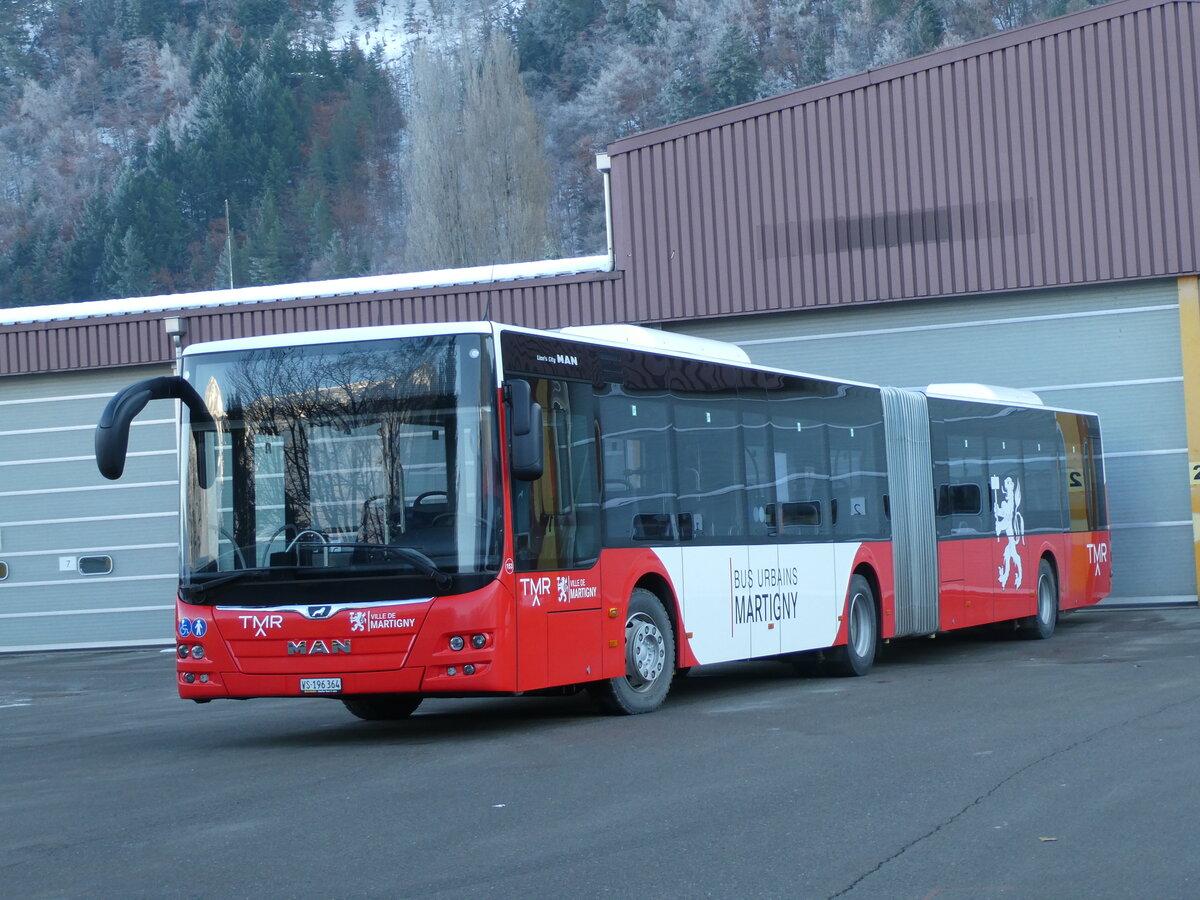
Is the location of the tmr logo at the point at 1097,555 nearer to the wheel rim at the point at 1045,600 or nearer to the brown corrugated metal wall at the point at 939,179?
the wheel rim at the point at 1045,600

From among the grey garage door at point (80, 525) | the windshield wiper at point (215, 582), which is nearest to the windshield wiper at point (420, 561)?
the windshield wiper at point (215, 582)

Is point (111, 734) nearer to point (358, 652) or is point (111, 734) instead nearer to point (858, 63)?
point (358, 652)

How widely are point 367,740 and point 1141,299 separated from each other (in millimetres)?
14893

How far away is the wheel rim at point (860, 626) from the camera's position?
15.7m

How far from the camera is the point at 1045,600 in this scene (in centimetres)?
2005

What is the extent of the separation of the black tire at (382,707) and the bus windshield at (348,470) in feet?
7.78

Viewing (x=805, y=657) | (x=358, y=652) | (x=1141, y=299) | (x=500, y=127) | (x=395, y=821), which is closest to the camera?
(x=395, y=821)

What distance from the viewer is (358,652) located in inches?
424

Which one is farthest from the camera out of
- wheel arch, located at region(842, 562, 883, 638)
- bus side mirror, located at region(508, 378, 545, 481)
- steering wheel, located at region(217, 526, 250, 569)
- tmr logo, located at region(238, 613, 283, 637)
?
wheel arch, located at region(842, 562, 883, 638)

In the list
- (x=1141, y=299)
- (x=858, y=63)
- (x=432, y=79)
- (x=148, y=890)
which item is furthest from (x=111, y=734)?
(x=858, y=63)

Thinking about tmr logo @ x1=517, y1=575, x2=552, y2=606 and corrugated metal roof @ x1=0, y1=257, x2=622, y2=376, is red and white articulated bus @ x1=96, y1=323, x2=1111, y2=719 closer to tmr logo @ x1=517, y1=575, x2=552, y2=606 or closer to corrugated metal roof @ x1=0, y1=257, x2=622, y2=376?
tmr logo @ x1=517, y1=575, x2=552, y2=606

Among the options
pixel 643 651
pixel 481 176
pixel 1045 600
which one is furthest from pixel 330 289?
pixel 481 176

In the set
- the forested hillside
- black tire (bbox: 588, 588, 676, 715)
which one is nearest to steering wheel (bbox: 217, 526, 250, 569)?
black tire (bbox: 588, 588, 676, 715)

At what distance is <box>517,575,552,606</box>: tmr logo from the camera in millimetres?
10991
